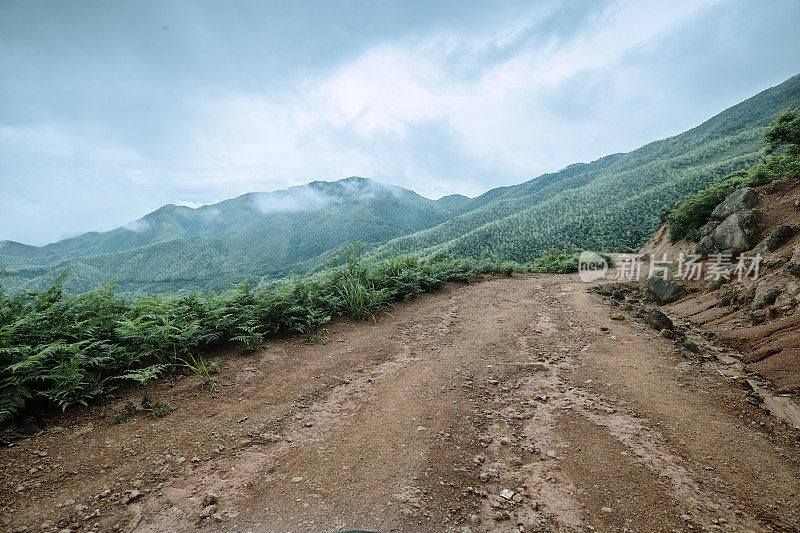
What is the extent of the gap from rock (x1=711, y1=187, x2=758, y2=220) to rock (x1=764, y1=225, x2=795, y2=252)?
2.02 metres

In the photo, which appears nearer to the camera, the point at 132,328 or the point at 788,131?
the point at 132,328

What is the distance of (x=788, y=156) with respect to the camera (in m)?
8.77

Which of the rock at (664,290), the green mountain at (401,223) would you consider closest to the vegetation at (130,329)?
the green mountain at (401,223)

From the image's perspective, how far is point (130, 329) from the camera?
12.5 ft

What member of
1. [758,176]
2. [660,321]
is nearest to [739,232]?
[660,321]

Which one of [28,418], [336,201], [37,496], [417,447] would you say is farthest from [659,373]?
[336,201]

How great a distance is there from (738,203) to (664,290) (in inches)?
118

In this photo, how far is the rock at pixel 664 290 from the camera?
738 cm

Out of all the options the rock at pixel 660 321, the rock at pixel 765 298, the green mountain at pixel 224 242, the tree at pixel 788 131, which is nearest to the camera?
the rock at pixel 765 298

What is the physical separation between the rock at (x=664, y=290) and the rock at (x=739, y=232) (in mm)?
1250

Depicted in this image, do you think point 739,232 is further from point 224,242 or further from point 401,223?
point 224,242

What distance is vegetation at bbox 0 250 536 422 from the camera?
2994mm

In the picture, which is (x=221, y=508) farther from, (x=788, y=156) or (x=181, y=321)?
(x=788, y=156)

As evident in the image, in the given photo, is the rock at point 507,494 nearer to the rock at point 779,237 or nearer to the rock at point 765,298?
the rock at point 765,298
